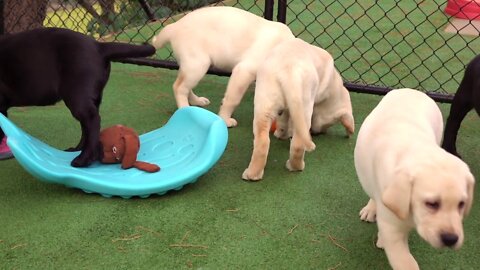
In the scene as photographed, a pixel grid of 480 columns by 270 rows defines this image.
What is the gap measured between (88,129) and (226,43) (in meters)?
1.21

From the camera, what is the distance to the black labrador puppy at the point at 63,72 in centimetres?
292

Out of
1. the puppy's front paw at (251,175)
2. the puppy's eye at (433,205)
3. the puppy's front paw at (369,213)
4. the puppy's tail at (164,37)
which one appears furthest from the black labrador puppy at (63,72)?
the puppy's eye at (433,205)

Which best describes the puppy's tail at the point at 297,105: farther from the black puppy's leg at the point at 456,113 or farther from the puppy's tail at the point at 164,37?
the puppy's tail at the point at 164,37

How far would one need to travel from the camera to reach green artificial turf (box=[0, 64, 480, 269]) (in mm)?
2338

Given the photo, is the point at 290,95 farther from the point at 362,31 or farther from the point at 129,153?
the point at 362,31

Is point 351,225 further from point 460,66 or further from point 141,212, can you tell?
point 460,66

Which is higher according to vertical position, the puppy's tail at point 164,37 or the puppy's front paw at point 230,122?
the puppy's tail at point 164,37

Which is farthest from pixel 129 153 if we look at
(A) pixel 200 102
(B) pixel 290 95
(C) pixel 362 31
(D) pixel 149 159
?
(C) pixel 362 31

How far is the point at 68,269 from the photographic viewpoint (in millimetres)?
2271

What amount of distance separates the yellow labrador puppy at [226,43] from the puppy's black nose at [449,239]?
6.75 feet

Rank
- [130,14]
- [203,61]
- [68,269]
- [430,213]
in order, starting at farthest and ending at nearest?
1. [130,14]
2. [203,61]
3. [68,269]
4. [430,213]

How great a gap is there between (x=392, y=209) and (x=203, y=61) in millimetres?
2150

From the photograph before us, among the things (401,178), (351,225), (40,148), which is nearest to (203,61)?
(40,148)

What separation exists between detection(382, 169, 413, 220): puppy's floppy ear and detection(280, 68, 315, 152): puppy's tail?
99cm
